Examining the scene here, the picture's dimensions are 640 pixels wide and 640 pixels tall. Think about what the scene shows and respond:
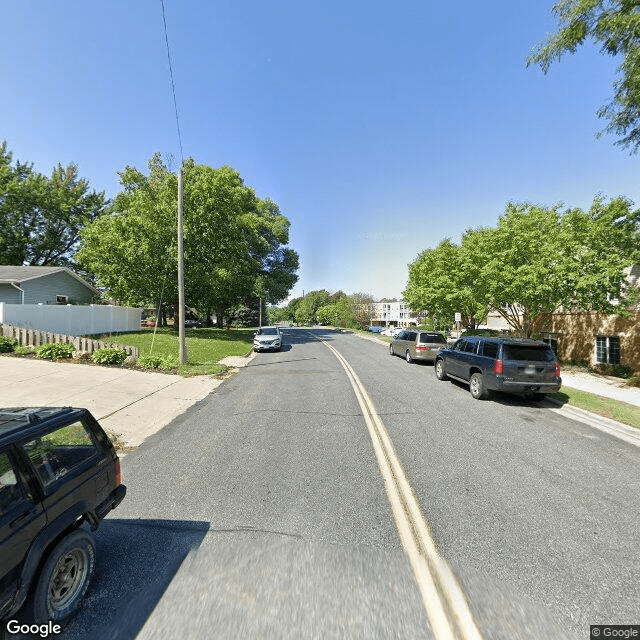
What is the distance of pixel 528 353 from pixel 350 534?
7445 millimetres

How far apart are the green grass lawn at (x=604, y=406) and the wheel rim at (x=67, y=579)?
9531mm

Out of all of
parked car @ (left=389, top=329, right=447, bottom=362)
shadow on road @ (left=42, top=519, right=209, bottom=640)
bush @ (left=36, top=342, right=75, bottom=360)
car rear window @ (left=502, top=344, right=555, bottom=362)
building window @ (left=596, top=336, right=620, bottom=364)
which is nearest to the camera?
shadow on road @ (left=42, top=519, right=209, bottom=640)

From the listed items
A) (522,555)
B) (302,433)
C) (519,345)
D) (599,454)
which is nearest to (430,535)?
(522,555)

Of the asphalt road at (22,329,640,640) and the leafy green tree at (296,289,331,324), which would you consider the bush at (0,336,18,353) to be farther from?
the leafy green tree at (296,289,331,324)

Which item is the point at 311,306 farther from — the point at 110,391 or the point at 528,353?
the point at 528,353

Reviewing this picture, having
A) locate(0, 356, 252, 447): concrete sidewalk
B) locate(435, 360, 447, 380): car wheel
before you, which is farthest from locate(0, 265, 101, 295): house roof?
locate(435, 360, 447, 380): car wheel

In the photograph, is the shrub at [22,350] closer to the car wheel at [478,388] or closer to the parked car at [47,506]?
the parked car at [47,506]

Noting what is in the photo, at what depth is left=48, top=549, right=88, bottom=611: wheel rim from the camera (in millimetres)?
2373

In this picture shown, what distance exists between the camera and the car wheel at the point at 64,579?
2238mm

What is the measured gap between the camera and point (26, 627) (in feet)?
7.37

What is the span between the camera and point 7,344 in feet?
45.2

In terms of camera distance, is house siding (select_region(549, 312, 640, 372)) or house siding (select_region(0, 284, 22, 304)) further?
house siding (select_region(0, 284, 22, 304))

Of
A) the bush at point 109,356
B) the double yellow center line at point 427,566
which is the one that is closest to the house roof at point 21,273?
the bush at point 109,356

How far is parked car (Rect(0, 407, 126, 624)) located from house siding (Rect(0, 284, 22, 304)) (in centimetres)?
2478
